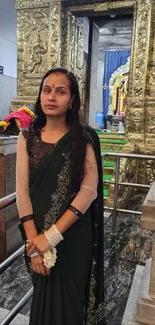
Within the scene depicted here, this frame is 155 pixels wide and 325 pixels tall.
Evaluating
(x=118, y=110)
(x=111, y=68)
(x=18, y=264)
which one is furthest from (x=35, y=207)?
(x=111, y=68)

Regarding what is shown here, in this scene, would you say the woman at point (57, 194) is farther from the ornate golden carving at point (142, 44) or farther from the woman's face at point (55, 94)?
the ornate golden carving at point (142, 44)

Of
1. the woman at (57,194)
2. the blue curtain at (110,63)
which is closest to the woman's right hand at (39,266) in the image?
the woman at (57,194)

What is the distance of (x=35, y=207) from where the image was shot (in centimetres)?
104

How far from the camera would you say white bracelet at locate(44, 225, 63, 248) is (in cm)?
96

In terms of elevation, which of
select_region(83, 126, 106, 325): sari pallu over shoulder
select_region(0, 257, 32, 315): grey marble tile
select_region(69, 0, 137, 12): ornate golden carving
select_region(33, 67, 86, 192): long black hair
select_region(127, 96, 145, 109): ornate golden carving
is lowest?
select_region(0, 257, 32, 315): grey marble tile

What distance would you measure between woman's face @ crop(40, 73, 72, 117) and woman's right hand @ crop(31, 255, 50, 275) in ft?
1.73

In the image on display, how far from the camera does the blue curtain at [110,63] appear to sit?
9.36 metres

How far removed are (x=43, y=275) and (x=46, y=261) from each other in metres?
0.11

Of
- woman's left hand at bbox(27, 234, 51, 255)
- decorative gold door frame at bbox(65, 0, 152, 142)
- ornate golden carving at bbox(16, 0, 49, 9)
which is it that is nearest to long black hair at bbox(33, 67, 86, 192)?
woman's left hand at bbox(27, 234, 51, 255)

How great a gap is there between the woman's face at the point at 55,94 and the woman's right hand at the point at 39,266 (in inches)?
20.7

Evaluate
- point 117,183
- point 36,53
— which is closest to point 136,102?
point 36,53

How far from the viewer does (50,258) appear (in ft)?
3.18

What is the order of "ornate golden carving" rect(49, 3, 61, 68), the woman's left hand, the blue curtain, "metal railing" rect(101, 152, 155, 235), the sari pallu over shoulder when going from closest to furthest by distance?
the woman's left hand, the sari pallu over shoulder, "metal railing" rect(101, 152, 155, 235), "ornate golden carving" rect(49, 3, 61, 68), the blue curtain

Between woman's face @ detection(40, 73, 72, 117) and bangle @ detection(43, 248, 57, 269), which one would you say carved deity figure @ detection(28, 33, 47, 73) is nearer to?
woman's face @ detection(40, 73, 72, 117)
